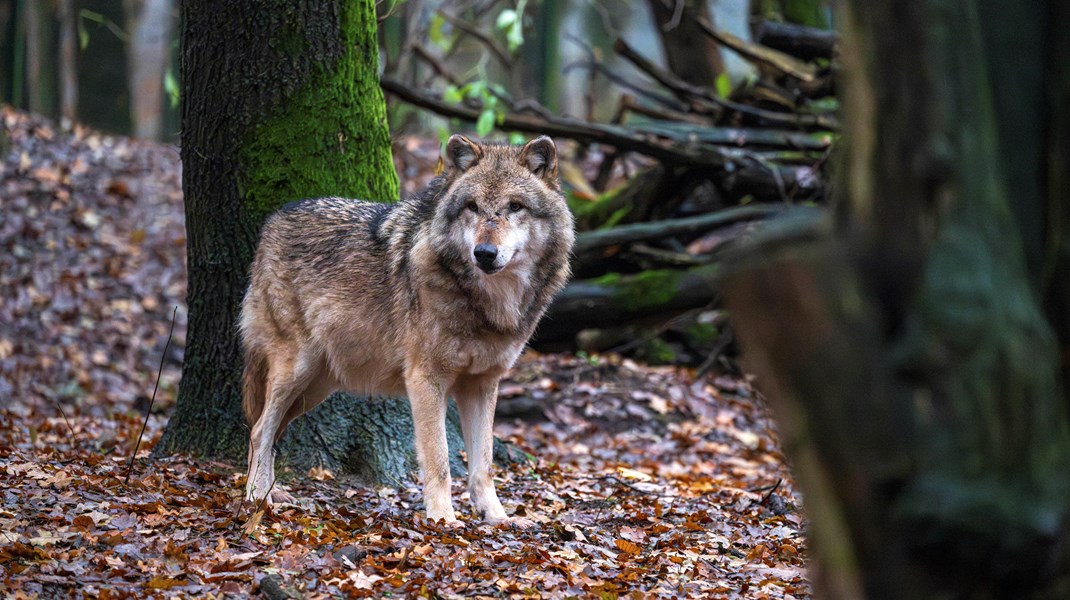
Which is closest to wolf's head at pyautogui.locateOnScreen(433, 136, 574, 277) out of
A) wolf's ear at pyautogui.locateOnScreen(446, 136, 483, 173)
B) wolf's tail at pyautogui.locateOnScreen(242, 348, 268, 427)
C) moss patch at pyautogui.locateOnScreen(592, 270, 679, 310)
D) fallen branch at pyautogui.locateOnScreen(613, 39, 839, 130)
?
wolf's ear at pyautogui.locateOnScreen(446, 136, 483, 173)

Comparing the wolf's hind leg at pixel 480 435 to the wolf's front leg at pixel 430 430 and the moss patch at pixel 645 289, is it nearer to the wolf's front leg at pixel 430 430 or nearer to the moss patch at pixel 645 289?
the wolf's front leg at pixel 430 430

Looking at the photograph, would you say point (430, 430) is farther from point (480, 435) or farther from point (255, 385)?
point (255, 385)

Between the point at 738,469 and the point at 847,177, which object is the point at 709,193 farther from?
the point at 847,177

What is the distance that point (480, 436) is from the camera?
20.0 ft

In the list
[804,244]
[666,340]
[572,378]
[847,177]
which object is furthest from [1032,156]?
[666,340]

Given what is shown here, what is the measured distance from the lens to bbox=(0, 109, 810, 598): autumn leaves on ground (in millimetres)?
4449

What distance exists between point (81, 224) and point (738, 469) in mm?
10020

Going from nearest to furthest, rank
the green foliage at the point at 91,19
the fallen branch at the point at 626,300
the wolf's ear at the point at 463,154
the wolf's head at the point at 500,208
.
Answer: the wolf's head at the point at 500,208 → the wolf's ear at the point at 463,154 → the fallen branch at the point at 626,300 → the green foliage at the point at 91,19

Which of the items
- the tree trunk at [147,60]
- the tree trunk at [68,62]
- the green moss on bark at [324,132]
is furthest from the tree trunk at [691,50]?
the tree trunk at [147,60]

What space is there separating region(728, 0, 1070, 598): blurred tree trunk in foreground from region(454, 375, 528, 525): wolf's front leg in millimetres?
3515

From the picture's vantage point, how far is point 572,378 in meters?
10.5

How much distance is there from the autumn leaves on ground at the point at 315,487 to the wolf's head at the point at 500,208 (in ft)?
5.22

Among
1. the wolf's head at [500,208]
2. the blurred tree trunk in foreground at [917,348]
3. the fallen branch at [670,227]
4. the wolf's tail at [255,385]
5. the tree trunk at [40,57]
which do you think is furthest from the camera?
the tree trunk at [40,57]

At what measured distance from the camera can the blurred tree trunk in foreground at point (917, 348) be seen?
2336 mm
